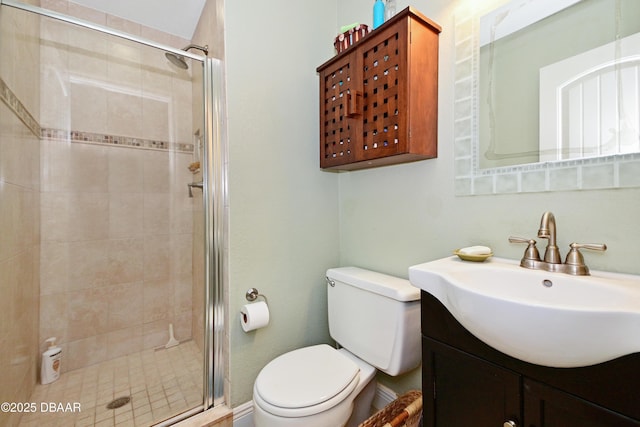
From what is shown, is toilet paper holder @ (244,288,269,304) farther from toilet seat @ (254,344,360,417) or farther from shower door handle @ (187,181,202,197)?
shower door handle @ (187,181,202,197)

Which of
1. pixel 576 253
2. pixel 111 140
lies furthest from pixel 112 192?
pixel 576 253

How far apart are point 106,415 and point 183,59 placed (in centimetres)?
183

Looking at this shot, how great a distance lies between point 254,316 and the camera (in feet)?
4.17

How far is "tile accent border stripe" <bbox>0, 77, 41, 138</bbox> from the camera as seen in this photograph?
1129 millimetres

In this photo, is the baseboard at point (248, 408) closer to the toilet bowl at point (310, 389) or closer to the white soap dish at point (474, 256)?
the toilet bowl at point (310, 389)

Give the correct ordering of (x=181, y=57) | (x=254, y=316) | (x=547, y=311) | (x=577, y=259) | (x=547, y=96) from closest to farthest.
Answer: (x=547, y=311)
(x=577, y=259)
(x=547, y=96)
(x=254, y=316)
(x=181, y=57)

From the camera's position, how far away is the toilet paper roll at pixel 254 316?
126 cm

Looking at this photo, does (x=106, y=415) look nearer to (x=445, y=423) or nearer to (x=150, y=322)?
(x=150, y=322)

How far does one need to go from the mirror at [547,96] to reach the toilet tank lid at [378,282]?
0.43 metres

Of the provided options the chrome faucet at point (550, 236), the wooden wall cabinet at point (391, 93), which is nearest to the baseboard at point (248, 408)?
the chrome faucet at point (550, 236)

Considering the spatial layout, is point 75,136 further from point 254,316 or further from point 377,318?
point 377,318

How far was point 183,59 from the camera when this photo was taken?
1.45m

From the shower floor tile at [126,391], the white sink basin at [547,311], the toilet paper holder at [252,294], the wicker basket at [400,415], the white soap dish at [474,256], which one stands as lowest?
the shower floor tile at [126,391]

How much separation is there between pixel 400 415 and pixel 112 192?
209 centimetres
